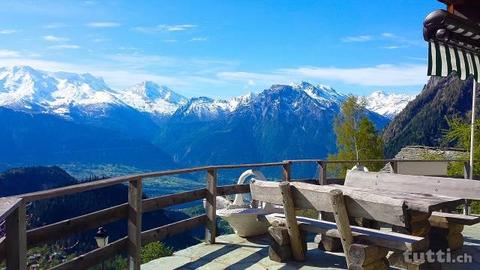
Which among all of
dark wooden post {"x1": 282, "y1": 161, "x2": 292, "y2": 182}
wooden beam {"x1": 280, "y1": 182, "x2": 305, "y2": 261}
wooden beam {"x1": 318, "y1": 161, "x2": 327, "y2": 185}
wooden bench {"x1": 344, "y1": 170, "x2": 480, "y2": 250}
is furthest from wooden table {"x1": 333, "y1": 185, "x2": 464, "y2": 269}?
wooden beam {"x1": 318, "y1": 161, "x2": 327, "y2": 185}

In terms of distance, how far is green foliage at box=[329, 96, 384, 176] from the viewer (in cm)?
4734

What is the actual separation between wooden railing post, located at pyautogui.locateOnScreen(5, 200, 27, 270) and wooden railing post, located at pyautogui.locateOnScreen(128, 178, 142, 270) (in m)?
1.70

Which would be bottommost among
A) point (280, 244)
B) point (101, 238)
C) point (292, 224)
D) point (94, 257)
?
point (101, 238)

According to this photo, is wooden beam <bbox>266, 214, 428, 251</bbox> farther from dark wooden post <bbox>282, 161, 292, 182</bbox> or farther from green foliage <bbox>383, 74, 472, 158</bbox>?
green foliage <bbox>383, 74, 472, 158</bbox>

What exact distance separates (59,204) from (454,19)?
86879 millimetres

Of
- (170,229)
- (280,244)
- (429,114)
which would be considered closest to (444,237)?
(280,244)

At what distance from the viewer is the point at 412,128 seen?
379ft

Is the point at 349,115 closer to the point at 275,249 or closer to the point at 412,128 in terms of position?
the point at 275,249

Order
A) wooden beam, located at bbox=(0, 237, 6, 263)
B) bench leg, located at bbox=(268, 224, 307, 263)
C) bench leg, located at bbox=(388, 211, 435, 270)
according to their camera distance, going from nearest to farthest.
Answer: wooden beam, located at bbox=(0, 237, 6, 263) → bench leg, located at bbox=(388, 211, 435, 270) → bench leg, located at bbox=(268, 224, 307, 263)

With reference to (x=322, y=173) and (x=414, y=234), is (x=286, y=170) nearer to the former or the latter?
(x=322, y=173)

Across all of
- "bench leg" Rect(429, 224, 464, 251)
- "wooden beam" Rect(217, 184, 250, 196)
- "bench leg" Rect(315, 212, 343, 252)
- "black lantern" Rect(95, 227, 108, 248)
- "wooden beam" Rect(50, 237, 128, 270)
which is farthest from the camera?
"black lantern" Rect(95, 227, 108, 248)

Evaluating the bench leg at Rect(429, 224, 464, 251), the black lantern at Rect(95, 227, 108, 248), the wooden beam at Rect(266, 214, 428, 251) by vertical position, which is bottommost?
the black lantern at Rect(95, 227, 108, 248)

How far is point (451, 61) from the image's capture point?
14.6ft

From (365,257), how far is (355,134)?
144 feet
